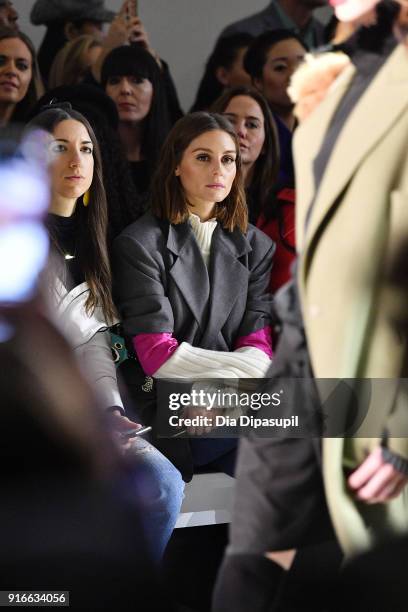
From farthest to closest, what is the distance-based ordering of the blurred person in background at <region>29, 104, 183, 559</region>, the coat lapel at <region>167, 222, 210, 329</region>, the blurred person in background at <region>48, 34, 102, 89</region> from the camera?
the blurred person in background at <region>48, 34, 102, 89</region>, the coat lapel at <region>167, 222, 210, 329</region>, the blurred person in background at <region>29, 104, 183, 559</region>

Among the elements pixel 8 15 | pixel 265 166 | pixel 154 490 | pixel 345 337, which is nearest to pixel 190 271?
pixel 265 166

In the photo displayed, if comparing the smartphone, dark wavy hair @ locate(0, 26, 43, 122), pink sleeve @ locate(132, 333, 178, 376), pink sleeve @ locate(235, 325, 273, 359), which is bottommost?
the smartphone

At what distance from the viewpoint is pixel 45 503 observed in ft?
4.73

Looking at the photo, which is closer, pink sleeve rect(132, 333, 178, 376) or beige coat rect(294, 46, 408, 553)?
beige coat rect(294, 46, 408, 553)

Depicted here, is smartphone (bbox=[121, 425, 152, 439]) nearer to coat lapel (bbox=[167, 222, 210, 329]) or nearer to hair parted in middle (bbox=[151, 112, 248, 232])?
coat lapel (bbox=[167, 222, 210, 329])

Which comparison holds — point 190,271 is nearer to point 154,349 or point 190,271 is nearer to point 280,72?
point 154,349

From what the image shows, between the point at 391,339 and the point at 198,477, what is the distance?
17.1 inches

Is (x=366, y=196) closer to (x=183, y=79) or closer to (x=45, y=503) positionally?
(x=45, y=503)

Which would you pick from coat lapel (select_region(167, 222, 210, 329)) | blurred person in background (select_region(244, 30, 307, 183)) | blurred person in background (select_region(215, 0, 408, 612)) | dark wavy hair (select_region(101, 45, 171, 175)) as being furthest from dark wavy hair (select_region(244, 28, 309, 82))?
blurred person in background (select_region(215, 0, 408, 612))

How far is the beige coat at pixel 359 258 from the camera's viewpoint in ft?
3.82

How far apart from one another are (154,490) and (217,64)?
0.93m

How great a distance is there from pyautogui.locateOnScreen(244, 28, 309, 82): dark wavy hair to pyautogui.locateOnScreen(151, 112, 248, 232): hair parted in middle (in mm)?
231

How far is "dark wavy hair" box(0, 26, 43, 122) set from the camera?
1.80m

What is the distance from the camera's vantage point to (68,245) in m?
1.60
